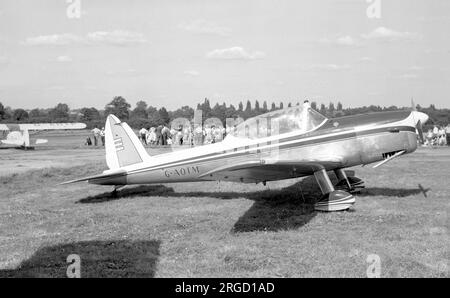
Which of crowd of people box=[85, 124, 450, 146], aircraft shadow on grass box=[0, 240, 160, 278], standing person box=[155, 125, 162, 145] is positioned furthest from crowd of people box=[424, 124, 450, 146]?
aircraft shadow on grass box=[0, 240, 160, 278]

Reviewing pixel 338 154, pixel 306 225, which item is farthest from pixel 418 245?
pixel 338 154

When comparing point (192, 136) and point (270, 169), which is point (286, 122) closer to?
point (270, 169)

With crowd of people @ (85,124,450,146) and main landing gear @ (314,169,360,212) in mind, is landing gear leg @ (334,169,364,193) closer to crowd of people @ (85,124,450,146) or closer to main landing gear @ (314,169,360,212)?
main landing gear @ (314,169,360,212)

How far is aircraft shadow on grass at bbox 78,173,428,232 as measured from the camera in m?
7.17

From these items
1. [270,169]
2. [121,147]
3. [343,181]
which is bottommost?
[343,181]

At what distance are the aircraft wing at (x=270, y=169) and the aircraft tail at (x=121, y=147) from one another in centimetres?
276

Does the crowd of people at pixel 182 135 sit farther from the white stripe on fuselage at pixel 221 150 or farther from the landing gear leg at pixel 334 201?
the landing gear leg at pixel 334 201

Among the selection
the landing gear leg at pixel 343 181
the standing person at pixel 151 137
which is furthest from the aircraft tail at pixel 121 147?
the standing person at pixel 151 137

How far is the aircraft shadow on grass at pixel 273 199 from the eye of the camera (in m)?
7.17

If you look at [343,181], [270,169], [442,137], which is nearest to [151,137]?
[442,137]

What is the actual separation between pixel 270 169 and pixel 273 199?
2.19 meters

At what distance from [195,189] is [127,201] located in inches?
79.6

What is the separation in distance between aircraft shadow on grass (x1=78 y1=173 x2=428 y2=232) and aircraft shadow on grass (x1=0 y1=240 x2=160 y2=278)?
168 centimetres

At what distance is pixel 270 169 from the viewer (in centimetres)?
716
